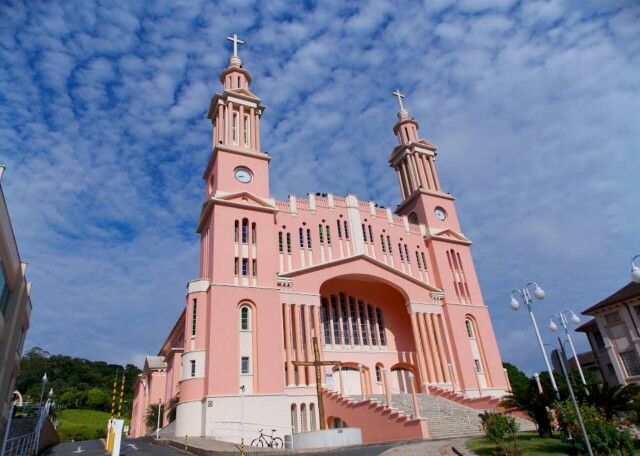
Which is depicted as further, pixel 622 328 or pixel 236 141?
pixel 622 328

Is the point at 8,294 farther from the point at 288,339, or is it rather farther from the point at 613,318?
the point at 613,318

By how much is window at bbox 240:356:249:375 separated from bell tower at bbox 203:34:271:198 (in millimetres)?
9948

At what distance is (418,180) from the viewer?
36.8 m

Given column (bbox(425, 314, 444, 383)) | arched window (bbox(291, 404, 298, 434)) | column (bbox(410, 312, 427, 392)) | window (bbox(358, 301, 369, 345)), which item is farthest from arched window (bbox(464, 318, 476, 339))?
arched window (bbox(291, 404, 298, 434))

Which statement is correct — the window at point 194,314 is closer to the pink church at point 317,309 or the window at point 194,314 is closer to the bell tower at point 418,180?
the pink church at point 317,309

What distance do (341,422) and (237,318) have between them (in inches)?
310

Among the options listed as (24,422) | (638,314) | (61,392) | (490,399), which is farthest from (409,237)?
(61,392)

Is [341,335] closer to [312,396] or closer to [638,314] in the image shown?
[312,396]

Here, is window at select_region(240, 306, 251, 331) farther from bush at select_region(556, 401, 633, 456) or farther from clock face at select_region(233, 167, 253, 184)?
bush at select_region(556, 401, 633, 456)

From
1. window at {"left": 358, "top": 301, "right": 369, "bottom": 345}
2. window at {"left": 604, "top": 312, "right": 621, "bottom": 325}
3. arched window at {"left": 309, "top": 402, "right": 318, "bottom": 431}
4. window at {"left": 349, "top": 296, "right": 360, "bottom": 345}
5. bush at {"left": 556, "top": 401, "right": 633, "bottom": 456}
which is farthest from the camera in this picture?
window at {"left": 604, "top": 312, "right": 621, "bottom": 325}

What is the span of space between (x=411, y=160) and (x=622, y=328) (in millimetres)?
20904

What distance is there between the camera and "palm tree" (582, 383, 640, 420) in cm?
1323

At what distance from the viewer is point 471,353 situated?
30156 millimetres

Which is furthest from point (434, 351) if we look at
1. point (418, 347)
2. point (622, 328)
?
point (622, 328)
